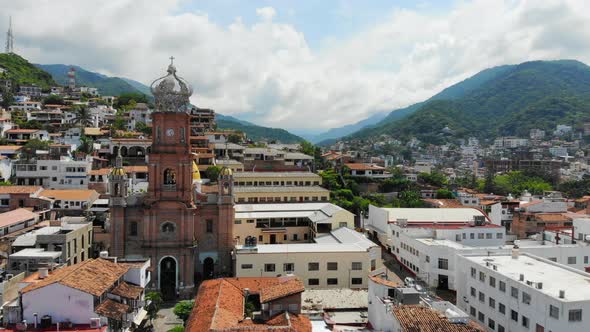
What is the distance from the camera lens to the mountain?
13950cm

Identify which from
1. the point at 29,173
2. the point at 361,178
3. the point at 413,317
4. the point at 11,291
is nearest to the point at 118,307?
the point at 11,291

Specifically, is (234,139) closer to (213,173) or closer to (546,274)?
(213,173)

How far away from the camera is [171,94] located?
147ft

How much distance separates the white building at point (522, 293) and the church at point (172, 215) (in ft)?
70.6

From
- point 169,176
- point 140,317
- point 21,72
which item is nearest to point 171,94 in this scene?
point 169,176

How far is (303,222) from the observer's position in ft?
189

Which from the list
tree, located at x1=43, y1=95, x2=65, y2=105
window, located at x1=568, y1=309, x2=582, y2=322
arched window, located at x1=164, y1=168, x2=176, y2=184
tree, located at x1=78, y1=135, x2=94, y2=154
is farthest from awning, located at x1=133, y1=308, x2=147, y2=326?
tree, located at x1=43, y1=95, x2=65, y2=105

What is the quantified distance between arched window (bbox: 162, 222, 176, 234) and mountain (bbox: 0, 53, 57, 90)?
368ft

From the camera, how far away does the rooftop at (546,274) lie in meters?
28.1

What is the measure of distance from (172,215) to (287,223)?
17195 mm

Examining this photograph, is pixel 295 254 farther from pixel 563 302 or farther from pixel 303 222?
pixel 563 302

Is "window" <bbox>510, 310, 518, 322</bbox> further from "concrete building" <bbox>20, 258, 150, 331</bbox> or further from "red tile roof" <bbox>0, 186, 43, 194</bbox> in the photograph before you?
"red tile roof" <bbox>0, 186, 43, 194</bbox>

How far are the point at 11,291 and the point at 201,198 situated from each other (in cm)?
1811

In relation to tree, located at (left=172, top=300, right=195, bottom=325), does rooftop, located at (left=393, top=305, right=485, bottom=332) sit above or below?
above
